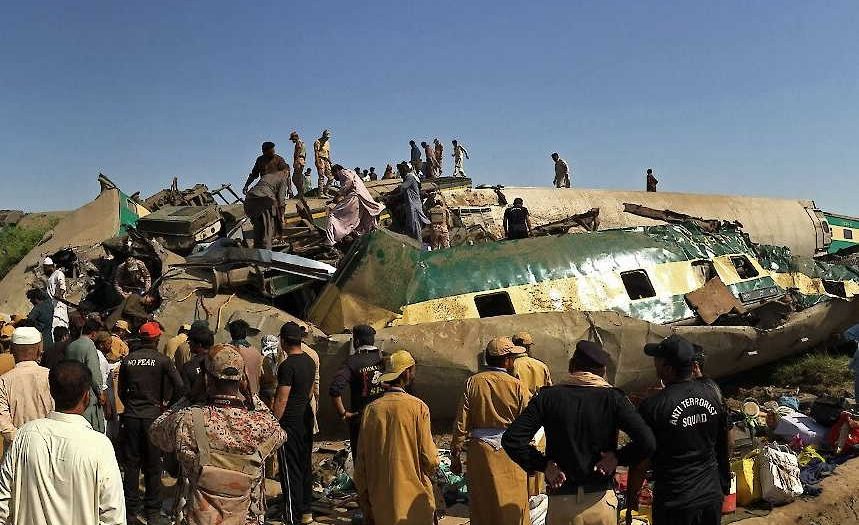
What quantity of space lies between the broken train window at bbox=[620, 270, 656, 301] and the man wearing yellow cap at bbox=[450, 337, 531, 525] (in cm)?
544

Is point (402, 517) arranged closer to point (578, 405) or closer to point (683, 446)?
point (578, 405)

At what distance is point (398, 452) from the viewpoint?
4.38 metres

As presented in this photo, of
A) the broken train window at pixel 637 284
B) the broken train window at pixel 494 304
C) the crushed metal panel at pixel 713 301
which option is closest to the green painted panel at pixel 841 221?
the crushed metal panel at pixel 713 301

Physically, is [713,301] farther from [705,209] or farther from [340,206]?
[705,209]

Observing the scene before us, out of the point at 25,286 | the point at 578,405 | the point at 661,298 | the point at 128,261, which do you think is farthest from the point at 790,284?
the point at 25,286

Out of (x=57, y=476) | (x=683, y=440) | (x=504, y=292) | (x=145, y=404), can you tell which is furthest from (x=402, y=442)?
(x=504, y=292)

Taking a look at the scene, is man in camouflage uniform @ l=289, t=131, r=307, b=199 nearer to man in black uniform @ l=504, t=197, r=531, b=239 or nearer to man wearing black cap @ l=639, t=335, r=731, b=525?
man in black uniform @ l=504, t=197, r=531, b=239

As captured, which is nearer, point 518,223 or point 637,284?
point 637,284

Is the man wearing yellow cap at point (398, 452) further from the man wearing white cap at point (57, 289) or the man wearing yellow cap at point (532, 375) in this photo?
the man wearing white cap at point (57, 289)

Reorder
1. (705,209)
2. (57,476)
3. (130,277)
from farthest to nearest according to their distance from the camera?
(705,209) < (130,277) < (57,476)

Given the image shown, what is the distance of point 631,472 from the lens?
4008mm

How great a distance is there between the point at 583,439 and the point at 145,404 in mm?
3808

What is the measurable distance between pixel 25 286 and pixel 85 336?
20.4 feet

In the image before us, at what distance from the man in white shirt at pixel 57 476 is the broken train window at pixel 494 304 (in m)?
6.42
